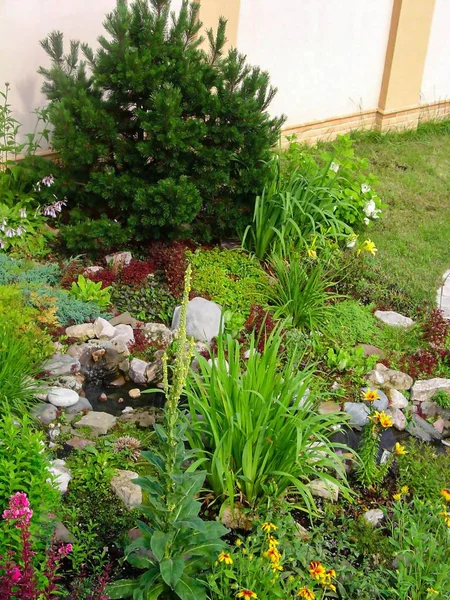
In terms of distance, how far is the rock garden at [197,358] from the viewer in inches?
128

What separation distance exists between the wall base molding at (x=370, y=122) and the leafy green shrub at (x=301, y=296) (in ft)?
11.1

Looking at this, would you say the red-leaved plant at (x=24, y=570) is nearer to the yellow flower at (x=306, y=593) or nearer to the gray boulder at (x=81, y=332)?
the yellow flower at (x=306, y=593)

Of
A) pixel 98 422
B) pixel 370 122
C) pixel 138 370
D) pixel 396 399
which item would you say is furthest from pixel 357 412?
pixel 370 122

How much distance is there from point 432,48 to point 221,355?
7.57 m

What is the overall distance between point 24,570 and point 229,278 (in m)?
3.44

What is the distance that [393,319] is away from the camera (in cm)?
587

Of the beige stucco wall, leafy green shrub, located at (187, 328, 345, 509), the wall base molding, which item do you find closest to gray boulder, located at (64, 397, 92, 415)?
leafy green shrub, located at (187, 328, 345, 509)

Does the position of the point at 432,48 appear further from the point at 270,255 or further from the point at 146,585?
the point at 146,585

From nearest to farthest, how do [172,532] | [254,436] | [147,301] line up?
1. [172,532]
2. [254,436]
3. [147,301]

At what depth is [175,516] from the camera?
10.0ft

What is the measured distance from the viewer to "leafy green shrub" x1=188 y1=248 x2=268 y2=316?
565cm

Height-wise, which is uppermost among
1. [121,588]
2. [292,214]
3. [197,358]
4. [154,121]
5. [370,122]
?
[370,122]

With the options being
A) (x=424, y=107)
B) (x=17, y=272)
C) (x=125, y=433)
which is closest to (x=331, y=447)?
(x=125, y=433)

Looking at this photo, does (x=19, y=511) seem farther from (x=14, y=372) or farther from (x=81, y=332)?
(x=81, y=332)
